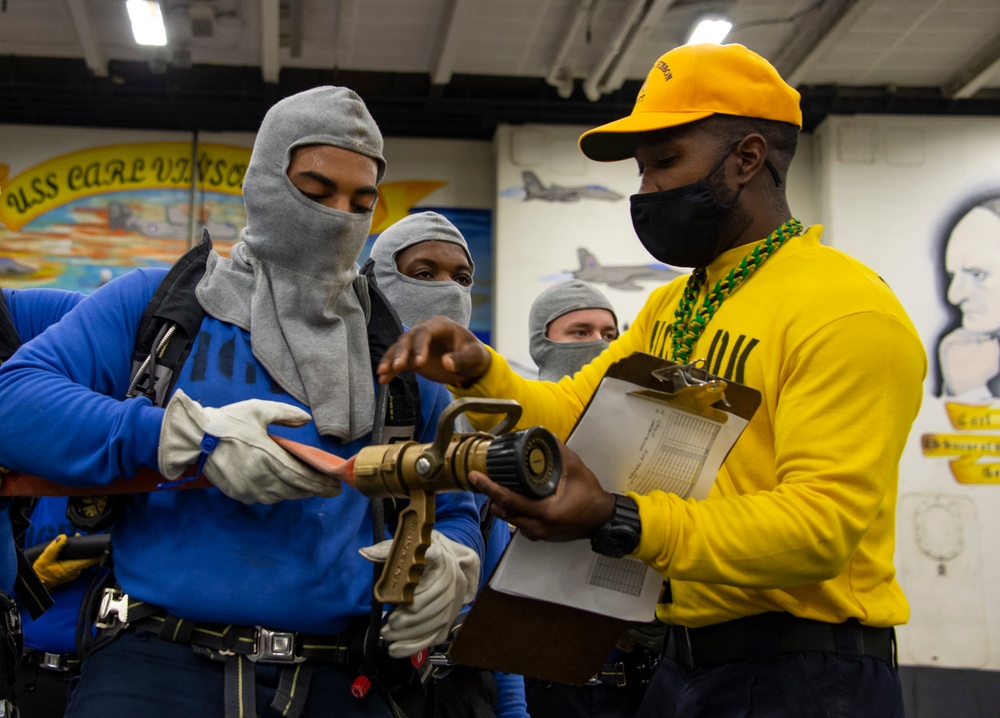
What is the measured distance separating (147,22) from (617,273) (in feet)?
12.3

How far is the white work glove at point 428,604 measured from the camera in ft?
5.84

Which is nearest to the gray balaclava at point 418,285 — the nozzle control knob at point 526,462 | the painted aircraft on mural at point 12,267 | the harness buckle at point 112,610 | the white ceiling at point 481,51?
the harness buckle at point 112,610

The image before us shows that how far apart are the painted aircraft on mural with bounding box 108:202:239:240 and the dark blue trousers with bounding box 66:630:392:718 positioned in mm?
6323

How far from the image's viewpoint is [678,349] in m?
2.01

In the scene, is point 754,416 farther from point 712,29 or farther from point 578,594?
point 712,29

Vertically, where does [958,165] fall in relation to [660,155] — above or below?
above

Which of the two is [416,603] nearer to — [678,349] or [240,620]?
[240,620]

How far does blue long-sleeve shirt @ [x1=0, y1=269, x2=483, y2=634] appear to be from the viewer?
1.77 m

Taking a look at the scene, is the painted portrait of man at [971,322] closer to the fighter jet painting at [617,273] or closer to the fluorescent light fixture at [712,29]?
the fighter jet painting at [617,273]

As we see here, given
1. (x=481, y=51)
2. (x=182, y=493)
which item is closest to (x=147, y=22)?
(x=481, y=51)

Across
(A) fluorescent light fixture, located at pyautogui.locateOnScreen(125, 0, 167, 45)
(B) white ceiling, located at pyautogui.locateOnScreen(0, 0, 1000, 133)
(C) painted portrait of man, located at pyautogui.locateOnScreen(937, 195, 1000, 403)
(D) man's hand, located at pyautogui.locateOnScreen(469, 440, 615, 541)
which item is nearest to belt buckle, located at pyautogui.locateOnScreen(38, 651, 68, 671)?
(D) man's hand, located at pyautogui.locateOnScreen(469, 440, 615, 541)

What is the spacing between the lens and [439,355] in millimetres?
1866

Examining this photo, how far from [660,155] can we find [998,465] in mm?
6634

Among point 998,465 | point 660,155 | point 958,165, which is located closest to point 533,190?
point 958,165
